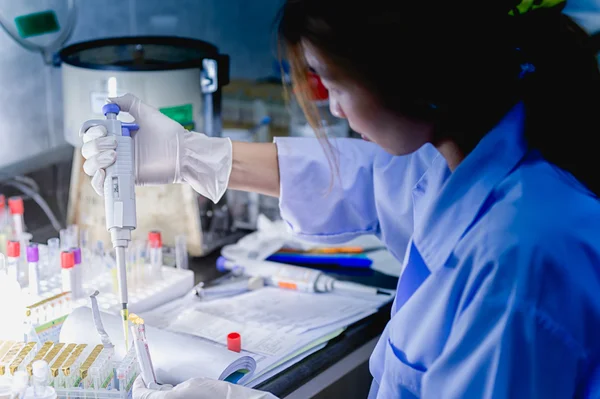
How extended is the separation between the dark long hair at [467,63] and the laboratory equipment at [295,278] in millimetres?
693

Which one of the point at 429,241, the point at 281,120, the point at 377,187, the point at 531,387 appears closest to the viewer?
the point at 531,387

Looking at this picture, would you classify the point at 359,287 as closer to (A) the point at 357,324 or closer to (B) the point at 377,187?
(A) the point at 357,324

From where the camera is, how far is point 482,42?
0.93 meters

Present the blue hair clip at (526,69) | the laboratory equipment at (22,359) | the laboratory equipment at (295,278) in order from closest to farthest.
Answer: the blue hair clip at (526,69), the laboratory equipment at (22,359), the laboratory equipment at (295,278)

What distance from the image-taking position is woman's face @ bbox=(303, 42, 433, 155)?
95 centimetres

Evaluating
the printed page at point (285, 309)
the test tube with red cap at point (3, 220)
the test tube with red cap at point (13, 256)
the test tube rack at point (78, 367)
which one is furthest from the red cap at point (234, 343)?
the test tube with red cap at point (3, 220)

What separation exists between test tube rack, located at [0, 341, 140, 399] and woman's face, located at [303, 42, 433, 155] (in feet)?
1.67

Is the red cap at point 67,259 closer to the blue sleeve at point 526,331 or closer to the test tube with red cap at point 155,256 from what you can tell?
the test tube with red cap at point 155,256

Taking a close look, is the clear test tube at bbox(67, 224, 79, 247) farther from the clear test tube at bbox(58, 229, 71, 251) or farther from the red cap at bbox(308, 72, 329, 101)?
the red cap at bbox(308, 72, 329, 101)

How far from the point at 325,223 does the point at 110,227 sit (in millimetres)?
477

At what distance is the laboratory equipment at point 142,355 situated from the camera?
43.3 inches

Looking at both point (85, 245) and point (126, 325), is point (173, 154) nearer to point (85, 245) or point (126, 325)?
point (126, 325)

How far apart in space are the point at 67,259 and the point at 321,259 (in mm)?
655

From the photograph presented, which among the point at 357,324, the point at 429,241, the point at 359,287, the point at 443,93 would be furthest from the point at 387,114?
the point at 359,287
